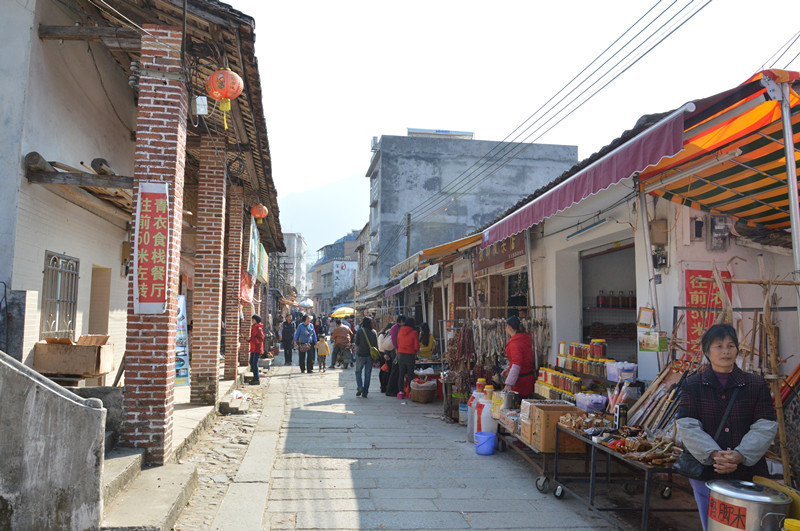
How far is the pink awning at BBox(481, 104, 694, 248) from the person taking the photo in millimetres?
3932

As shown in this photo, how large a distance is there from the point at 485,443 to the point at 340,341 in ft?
35.1

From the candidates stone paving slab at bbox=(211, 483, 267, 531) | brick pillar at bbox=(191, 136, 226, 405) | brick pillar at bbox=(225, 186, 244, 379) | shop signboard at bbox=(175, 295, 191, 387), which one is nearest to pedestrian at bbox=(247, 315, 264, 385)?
brick pillar at bbox=(225, 186, 244, 379)

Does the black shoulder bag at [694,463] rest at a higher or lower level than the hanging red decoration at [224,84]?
lower

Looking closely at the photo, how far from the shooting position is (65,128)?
22.4ft

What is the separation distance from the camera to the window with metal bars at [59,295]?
6.57 metres

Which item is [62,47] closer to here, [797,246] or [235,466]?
[235,466]

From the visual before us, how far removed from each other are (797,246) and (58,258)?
7653 mm

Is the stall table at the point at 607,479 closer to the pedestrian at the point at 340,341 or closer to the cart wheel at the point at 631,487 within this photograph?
the cart wheel at the point at 631,487

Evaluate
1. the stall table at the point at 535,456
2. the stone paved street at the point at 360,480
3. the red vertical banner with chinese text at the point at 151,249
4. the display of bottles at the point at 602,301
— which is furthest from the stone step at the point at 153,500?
the display of bottles at the point at 602,301

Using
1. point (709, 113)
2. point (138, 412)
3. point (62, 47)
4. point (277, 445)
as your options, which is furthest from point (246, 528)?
point (62, 47)

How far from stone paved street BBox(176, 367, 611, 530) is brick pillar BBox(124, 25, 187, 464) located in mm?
858

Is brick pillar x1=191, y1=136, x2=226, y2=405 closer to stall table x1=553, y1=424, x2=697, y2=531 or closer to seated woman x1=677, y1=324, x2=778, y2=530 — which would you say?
stall table x1=553, y1=424, x2=697, y2=531

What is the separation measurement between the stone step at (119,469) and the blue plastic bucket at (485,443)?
154 inches

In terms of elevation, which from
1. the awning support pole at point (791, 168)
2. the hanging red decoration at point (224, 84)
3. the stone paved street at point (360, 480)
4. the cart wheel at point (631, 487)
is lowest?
the stone paved street at point (360, 480)
